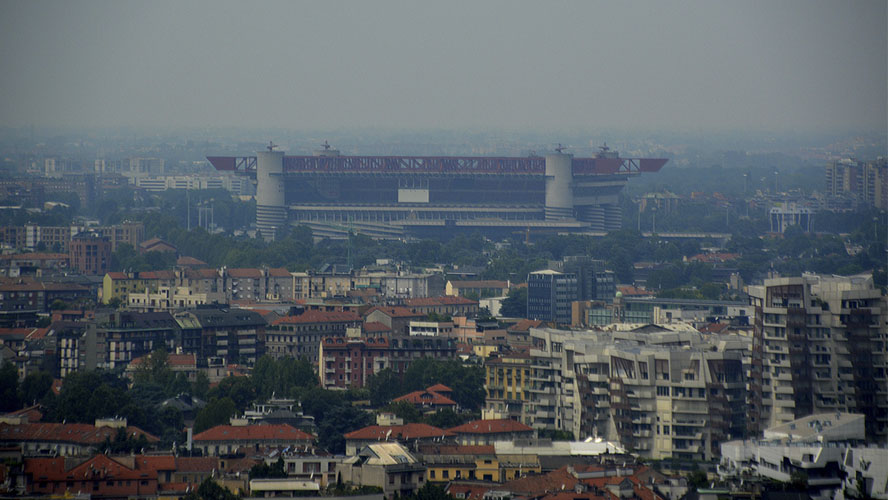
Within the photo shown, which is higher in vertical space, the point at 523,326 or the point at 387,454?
the point at 387,454

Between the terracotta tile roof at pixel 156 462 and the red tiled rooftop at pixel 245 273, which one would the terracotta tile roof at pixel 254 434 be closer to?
the terracotta tile roof at pixel 156 462

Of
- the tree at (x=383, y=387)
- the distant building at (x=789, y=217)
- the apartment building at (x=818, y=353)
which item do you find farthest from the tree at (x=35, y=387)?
the distant building at (x=789, y=217)

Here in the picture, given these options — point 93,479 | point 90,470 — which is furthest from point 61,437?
point 93,479

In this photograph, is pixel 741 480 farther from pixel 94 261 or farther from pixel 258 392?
pixel 94 261

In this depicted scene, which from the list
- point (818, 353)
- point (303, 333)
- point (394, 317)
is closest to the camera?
point (818, 353)

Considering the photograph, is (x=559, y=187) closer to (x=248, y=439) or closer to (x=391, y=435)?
(x=248, y=439)

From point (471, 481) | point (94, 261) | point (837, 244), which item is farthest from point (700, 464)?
point (837, 244)
